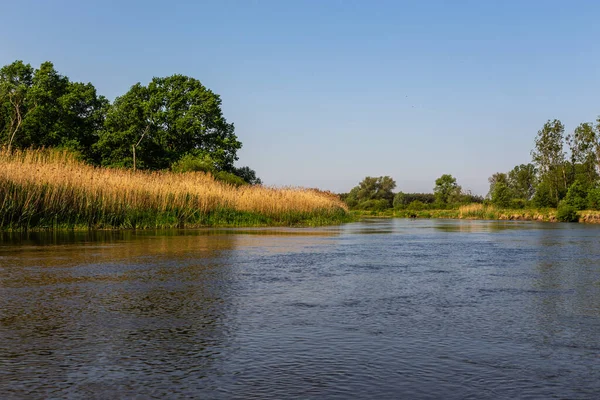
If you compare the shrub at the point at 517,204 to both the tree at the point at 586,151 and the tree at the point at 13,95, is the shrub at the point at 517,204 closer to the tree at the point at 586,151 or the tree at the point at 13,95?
the tree at the point at 586,151

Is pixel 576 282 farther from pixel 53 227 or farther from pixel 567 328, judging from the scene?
pixel 53 227

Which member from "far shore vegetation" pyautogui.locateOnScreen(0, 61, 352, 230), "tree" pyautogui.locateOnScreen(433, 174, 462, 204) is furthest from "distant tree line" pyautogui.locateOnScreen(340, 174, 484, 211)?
"far shore vegetation" pyautogui.locateOnScreen(0, 61, 352, 230)

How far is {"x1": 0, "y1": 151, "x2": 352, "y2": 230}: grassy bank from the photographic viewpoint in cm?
1491

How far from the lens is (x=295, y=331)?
156 inches

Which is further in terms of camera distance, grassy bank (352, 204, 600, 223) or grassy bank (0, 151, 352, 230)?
grassy bank (352, 204, 600, 223)

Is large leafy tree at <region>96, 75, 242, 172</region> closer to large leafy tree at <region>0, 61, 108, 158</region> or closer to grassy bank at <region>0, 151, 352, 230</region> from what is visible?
large leafy tree at <region>0, 61, 108, 158</region>

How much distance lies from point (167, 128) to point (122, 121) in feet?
14.0

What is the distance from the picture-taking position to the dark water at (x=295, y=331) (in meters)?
2.81

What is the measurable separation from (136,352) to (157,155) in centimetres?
4609

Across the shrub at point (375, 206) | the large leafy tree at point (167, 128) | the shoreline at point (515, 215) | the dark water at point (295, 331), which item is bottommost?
the dark water at point (295, 331)

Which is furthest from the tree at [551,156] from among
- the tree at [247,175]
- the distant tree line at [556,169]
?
the tree at [247,175]

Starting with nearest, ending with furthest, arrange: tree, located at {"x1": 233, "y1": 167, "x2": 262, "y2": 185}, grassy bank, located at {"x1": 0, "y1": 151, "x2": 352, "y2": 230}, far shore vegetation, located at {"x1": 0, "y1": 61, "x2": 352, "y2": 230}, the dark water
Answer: the dark water
grassy bank, located at {"x1": 0, "y1": 151, "x2": 352, "y2": 230}
far shore vegetation, located at {"x1": 0, "y1": 61, "x2": 352, "y2": 230}
tree, located at {"x1": 233, "y1": 167, "x2": 262, "y2": 185}

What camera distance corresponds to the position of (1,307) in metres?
4.83

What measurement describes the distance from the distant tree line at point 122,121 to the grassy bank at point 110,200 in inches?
749
